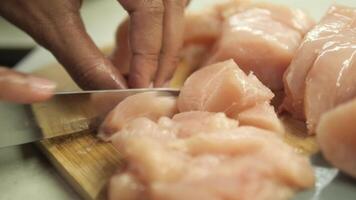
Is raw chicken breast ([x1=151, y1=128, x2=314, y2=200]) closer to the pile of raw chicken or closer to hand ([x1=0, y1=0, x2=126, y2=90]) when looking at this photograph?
the pile of raw chicken

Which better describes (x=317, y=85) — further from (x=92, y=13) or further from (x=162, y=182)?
(x=92, y=13)

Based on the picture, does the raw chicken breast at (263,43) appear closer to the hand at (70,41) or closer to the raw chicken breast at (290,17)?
the raw chicken breast at (290,17)

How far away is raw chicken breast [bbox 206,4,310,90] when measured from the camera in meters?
1.79

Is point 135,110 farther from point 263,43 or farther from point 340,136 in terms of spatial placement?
point 340,136

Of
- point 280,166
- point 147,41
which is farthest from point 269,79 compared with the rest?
point 280,166

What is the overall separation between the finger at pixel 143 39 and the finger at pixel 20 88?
43 centimetres

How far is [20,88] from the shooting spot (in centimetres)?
143

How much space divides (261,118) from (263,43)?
39cm

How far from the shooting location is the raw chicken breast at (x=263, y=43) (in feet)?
5.87

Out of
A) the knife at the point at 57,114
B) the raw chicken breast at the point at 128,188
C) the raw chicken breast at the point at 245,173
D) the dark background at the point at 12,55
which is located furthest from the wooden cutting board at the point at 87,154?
the dark background at the point at 12,55

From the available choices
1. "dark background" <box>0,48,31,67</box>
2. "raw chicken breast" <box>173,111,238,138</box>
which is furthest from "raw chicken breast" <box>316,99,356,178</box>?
"dark background" <box>0,48,31,67</box>

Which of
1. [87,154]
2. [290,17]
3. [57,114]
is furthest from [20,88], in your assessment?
[290,17]

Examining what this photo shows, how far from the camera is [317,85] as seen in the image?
1569 millimetres

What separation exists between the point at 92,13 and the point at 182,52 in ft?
2.89
